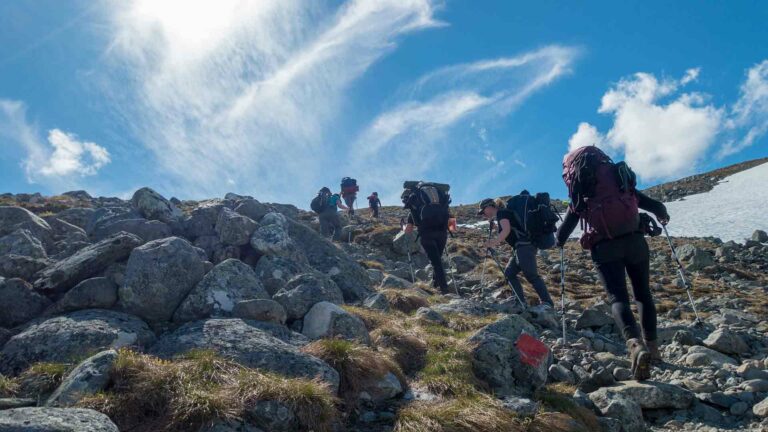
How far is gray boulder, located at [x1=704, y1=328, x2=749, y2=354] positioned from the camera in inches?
293

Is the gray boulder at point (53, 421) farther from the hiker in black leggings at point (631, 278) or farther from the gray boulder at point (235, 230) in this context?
the gray boulder at point (235, 230)

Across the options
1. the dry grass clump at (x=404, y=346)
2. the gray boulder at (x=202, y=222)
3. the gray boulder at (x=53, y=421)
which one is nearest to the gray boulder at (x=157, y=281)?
the dry grass clump at (x=404, y=346)

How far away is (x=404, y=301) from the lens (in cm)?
974

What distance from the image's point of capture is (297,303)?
7.48 metres

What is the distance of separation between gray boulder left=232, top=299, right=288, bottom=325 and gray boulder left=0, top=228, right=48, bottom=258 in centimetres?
520

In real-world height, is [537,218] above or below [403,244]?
below

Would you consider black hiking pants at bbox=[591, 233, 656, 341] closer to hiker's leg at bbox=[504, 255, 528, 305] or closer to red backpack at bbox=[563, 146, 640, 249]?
red backpack at bbox=[563, 146, 640, 249]

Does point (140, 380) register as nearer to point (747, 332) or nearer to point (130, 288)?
point (130, 288)

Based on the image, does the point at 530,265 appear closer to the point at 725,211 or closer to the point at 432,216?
the point at 432,216

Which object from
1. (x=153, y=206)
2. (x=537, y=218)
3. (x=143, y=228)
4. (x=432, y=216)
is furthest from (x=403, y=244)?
(x=143, y=228)

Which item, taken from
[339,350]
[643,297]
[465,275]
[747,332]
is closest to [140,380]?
[339,350]

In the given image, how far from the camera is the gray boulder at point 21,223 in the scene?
1116cm

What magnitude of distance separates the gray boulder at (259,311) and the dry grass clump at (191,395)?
1.76m

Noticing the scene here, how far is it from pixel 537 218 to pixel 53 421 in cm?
900
